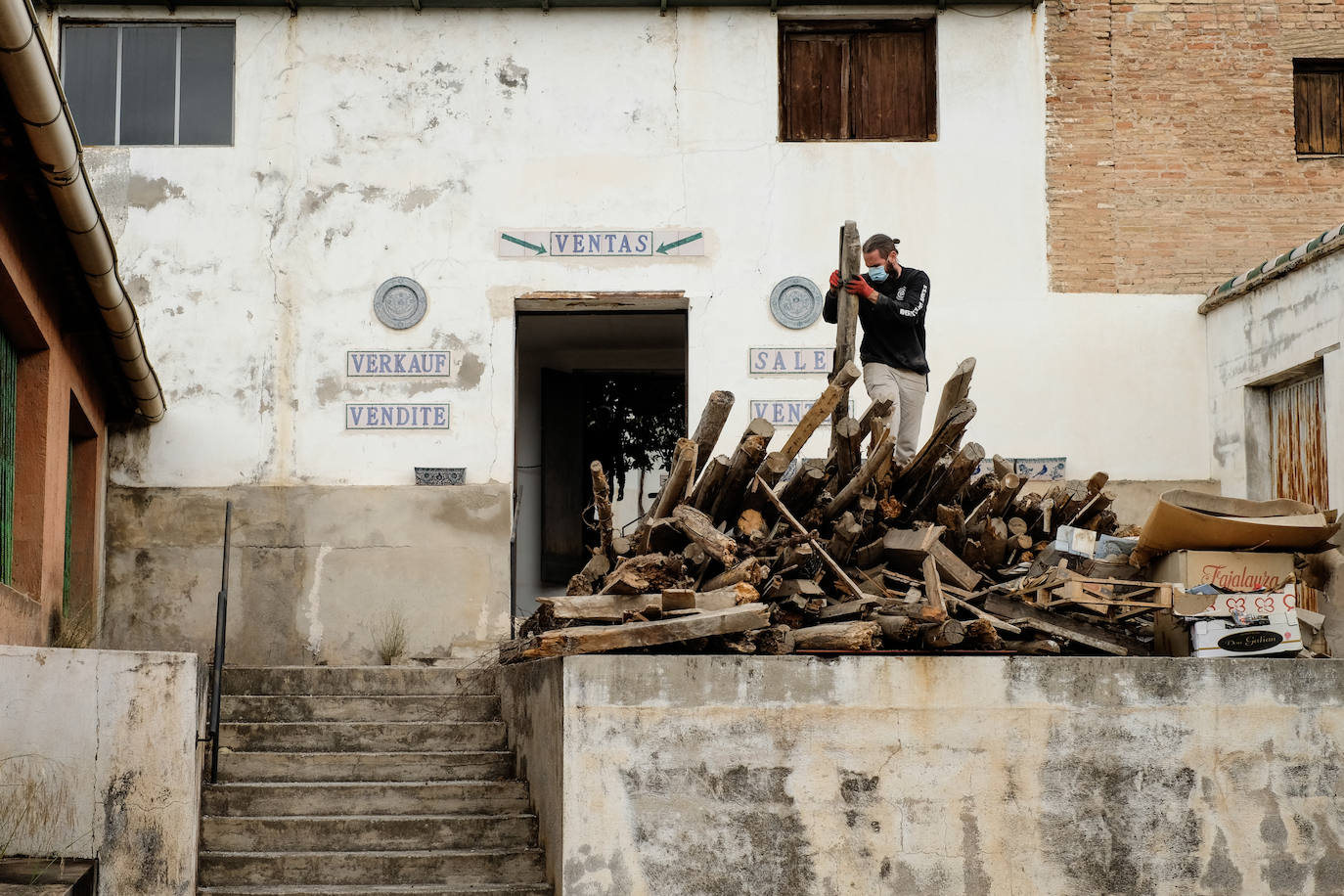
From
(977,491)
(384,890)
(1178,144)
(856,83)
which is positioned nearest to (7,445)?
(384,890)

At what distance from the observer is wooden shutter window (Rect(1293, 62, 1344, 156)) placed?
14.2 metres

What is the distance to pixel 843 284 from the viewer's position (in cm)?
968

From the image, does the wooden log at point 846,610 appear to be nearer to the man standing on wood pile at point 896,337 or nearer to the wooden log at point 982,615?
the wooden log at point 982,615

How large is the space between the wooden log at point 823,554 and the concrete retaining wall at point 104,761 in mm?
3055

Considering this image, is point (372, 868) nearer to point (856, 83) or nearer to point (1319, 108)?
point (856, 83)

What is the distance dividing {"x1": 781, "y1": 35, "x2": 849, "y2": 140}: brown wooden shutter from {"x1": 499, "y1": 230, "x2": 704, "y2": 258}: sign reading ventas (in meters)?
1.37

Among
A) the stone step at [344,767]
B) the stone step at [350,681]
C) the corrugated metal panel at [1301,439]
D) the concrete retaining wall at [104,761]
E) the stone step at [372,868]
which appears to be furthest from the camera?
the corrugated metal panel at [1301,439]

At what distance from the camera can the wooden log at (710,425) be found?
8695mm

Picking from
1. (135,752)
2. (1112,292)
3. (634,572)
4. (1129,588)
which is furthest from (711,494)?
(1112,292)

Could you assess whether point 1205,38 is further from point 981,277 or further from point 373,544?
point 373,544

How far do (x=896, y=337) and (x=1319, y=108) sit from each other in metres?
6.10

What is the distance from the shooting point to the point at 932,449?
8.84 metres

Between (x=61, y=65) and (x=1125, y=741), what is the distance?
34.4 feet

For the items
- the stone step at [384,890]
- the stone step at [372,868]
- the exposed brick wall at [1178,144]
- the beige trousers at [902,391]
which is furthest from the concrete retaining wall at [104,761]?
the exposed brick wall at [1178,144]
